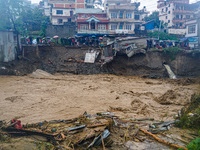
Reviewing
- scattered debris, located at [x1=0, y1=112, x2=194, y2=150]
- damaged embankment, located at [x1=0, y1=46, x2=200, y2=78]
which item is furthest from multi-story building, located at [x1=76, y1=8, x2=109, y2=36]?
scattered debris, located at [x1=0, y1=112, x2=194, y2=150]

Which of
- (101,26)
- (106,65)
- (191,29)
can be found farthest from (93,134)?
(191,29)

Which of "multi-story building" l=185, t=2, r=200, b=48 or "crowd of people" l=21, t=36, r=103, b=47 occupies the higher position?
"multi-story building" l=185, t=2, r=200, b=48

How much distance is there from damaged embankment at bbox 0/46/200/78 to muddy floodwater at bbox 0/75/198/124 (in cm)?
148

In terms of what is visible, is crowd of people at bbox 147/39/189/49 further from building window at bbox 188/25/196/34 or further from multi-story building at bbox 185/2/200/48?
building window at bbox 188/25/196/34

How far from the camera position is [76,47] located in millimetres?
23797

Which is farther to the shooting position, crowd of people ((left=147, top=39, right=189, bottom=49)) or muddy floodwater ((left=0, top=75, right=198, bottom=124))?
crowd of people ((left=147, top=39, right=189, bottom=49))

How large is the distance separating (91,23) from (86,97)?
2382 centimetres

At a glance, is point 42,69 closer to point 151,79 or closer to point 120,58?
point 120,58

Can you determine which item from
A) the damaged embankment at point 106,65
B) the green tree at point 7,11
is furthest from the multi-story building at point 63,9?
the damaged embankment at point 106,65

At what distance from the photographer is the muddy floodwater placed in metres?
10.1

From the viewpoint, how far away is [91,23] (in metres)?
33.8

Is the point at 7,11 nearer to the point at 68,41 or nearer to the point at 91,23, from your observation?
the point at 68,41

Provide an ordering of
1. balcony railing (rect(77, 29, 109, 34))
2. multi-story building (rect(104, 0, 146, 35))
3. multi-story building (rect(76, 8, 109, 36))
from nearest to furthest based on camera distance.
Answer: balcony railing (rect(77, 29, 109, 34)), multi-story building (rect(76, 8, 109, 36)), multi-story building (rect(104, 0, 146, 35))

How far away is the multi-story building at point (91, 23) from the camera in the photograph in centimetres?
3169
